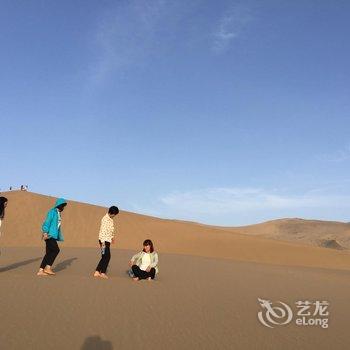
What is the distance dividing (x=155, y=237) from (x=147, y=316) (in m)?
27.4

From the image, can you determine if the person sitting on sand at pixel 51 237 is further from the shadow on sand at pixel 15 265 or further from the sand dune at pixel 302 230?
the sand dune at pixel 302 230

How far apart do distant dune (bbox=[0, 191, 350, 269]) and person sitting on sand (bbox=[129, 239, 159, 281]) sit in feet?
54.0

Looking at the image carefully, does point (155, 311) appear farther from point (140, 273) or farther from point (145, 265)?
point (145, 265)

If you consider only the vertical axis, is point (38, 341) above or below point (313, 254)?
below

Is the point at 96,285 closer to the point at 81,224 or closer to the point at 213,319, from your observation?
the point at 213,319

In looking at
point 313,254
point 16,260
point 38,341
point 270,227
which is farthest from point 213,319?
point 270,227

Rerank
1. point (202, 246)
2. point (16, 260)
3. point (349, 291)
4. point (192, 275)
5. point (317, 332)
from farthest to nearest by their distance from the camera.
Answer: point (202, 246), point (16, 260), point (192, 275), point (349, 291), point (317, 332)

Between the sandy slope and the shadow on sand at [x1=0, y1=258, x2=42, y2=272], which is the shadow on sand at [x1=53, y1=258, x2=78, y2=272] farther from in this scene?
the sandy slope

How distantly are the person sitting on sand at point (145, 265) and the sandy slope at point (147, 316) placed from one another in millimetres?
402

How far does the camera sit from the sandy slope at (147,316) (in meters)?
5.33

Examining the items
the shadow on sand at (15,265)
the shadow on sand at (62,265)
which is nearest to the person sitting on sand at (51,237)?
the shadow on sand at (62,265)

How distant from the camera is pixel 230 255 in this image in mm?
28500

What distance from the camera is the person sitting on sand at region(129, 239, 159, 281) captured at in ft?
34.8

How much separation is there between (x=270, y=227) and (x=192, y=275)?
7857 cm
